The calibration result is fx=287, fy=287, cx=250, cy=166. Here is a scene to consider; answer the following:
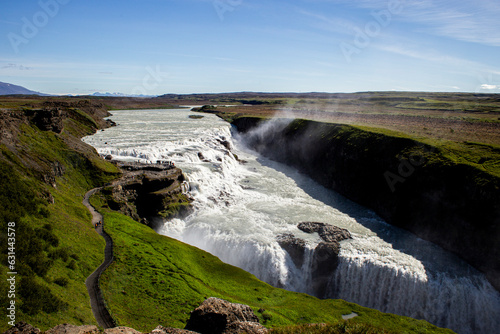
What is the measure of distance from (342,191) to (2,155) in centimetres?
4448

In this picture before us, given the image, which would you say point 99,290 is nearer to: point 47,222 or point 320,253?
point 47,222

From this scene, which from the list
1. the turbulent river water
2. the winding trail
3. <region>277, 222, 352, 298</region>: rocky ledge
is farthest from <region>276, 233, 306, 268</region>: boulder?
the winding trail

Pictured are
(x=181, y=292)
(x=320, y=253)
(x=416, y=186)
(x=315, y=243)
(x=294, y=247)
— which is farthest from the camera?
(x=416, y=186)

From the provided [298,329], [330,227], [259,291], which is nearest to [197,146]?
[330,227]

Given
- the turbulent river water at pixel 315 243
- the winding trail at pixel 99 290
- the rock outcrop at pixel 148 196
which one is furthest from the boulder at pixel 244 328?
the rock outcrop at pixel 148 196

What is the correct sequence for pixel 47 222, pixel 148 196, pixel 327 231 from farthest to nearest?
1. pixel 148 196
2. pixel 327 231
3. pixel 47 222

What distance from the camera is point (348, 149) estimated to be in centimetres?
5041

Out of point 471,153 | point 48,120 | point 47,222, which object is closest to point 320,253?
point 471,153

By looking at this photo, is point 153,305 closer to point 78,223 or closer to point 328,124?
point 78,223

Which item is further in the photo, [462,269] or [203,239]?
[203,239]

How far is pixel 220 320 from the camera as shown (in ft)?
44.3

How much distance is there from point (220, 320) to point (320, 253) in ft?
58.8

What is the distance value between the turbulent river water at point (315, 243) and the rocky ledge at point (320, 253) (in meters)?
0.54

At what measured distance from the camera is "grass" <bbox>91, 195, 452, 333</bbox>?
1709 cm
